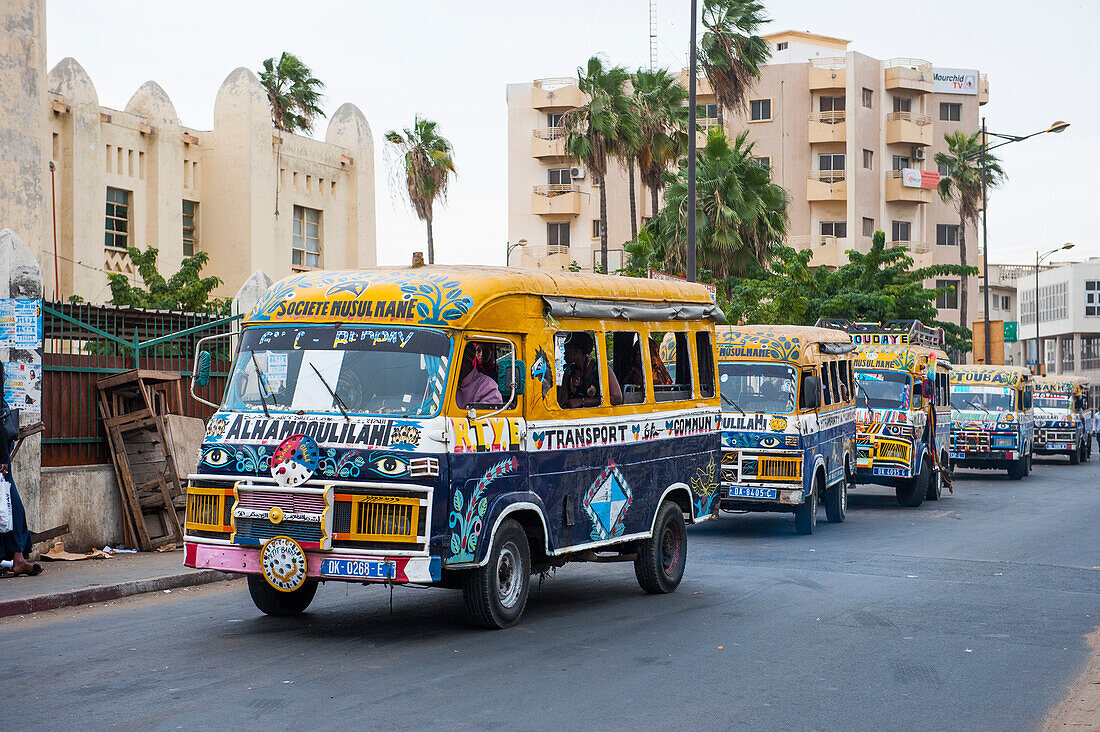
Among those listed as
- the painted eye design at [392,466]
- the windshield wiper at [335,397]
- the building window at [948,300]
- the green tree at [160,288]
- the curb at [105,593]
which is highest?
the building window at [948,300]

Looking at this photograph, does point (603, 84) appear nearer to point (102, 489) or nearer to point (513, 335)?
point (102, 489)

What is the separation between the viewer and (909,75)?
64562 millimetres

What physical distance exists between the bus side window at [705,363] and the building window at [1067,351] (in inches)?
3308

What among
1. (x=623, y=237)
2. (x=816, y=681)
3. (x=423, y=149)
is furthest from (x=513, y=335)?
(x=623, y=237)

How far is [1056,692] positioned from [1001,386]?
25.8 meters

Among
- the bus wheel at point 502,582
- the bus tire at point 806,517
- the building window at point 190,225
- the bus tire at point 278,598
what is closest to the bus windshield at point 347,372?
the bus wheel at point 502,582

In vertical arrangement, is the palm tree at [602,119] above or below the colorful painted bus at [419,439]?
above

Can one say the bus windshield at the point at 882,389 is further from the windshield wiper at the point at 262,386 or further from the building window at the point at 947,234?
the building window at the point at 947,234

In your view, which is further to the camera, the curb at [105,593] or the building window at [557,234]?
the building window at [557,234]

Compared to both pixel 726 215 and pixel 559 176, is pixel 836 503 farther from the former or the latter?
pixel 559 176

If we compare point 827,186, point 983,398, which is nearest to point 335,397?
point 983,398

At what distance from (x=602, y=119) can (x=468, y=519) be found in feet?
115

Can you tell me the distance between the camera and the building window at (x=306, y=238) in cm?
3841

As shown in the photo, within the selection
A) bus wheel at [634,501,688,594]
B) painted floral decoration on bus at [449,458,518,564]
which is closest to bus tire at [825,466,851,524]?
bus wheel at [634,501,688,594]
